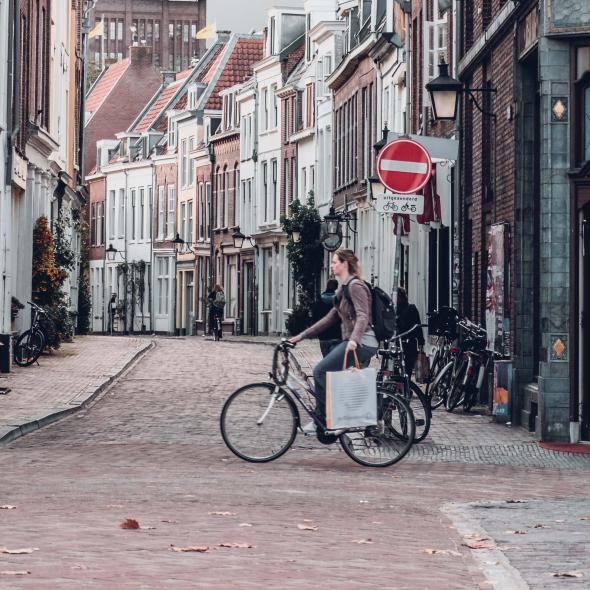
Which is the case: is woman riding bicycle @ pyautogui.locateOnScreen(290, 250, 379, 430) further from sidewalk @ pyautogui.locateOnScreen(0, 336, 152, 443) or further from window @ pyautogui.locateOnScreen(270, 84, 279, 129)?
window @ pyautogui.locateOnScreen(270, 84, 279, 129)

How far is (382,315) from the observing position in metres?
13.8

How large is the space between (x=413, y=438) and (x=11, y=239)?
1514 cm

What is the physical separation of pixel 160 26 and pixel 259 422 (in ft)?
429

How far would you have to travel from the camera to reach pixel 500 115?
766 inches

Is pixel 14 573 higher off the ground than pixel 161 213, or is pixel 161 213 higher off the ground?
pixel 161 213

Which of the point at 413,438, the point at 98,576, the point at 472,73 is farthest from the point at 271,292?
the point at 98,576

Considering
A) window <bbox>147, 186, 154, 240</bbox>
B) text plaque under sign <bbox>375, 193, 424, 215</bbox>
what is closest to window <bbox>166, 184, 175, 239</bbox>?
window <bbox>147, 186, 154, 240</bbox>

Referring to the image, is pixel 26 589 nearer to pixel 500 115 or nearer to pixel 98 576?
pixel 98 576

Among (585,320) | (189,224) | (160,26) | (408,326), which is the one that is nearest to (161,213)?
(189,224)

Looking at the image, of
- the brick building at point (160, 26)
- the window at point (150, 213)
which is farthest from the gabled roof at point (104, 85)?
the brick building at point (160, 26)

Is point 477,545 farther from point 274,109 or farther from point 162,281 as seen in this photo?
point 162,281

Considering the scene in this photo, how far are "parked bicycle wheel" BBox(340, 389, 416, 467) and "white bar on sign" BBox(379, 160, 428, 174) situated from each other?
3.16 metres

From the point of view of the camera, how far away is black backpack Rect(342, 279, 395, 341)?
13742 millimetres

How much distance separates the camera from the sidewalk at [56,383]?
1705 cm
